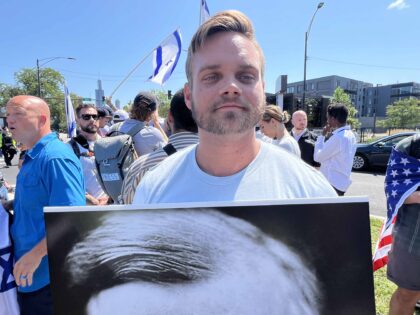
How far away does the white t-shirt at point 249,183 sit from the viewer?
1054 mm

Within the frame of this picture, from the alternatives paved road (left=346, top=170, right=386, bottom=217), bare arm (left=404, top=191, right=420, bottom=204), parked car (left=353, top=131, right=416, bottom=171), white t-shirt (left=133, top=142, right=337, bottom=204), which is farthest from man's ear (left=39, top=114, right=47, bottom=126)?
parked car (left=353, top=131, right=416, bottom=171)

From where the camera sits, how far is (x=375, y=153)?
1157 centimetres

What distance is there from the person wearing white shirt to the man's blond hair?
3519 millimetres

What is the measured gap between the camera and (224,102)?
3.52ft

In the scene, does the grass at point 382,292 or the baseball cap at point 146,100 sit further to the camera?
the baseball cap at point 146,100

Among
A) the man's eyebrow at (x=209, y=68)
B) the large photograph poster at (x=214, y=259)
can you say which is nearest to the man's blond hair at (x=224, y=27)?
A: the man's eyebrow at (x=209, y=68)

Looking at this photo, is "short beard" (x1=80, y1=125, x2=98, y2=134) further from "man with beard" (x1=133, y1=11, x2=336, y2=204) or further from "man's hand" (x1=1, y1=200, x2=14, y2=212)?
"man with beard" (x1=133, y1=11, x2=336, y2=204)

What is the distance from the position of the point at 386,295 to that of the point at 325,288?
2811 millimetres

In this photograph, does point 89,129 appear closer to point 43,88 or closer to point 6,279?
point 6,279

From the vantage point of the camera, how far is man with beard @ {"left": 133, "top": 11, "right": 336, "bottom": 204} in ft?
3.50

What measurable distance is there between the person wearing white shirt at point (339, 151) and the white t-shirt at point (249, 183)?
11.4ft

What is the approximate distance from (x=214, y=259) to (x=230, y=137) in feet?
1.42

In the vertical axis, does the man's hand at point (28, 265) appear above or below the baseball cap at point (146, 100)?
below

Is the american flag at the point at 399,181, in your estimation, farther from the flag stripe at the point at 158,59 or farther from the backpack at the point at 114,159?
the flag stripe at the point at 158,59
